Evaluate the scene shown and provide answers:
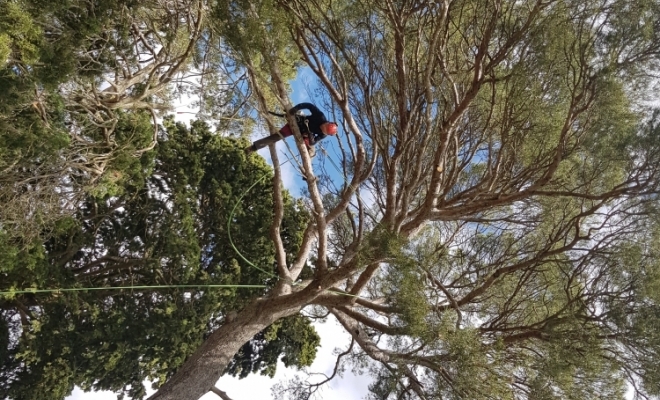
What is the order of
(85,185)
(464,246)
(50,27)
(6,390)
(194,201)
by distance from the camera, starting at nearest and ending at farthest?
(50,27)
(85,185)
(6,390)
(464,246)
(194,201)

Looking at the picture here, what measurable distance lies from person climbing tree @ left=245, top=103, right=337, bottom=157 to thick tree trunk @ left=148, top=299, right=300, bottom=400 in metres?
1.73

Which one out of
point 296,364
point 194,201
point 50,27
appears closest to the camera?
point 50,27

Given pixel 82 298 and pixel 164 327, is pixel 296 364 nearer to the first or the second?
pixel 164 327

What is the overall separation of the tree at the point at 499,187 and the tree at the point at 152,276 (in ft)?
6.21

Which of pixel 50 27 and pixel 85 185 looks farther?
pixel 85 185

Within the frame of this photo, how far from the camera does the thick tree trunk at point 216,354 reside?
5016mm

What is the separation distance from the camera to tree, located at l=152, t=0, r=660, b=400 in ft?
14.0

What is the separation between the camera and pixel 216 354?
17.4 ft

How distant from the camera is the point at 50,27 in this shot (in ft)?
13.4

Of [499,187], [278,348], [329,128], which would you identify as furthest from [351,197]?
[278,348]

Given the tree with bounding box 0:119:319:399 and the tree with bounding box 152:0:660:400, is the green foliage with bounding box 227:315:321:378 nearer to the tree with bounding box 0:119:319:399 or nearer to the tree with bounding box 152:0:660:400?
the tree with bounding box 0:119:319:399

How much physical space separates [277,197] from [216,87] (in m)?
1.85

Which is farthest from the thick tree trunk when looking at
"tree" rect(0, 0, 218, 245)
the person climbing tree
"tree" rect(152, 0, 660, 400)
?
"tree" rect(0, 0, 218, 245)

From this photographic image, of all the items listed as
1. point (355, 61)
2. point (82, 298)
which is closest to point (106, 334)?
point (82, 298)
